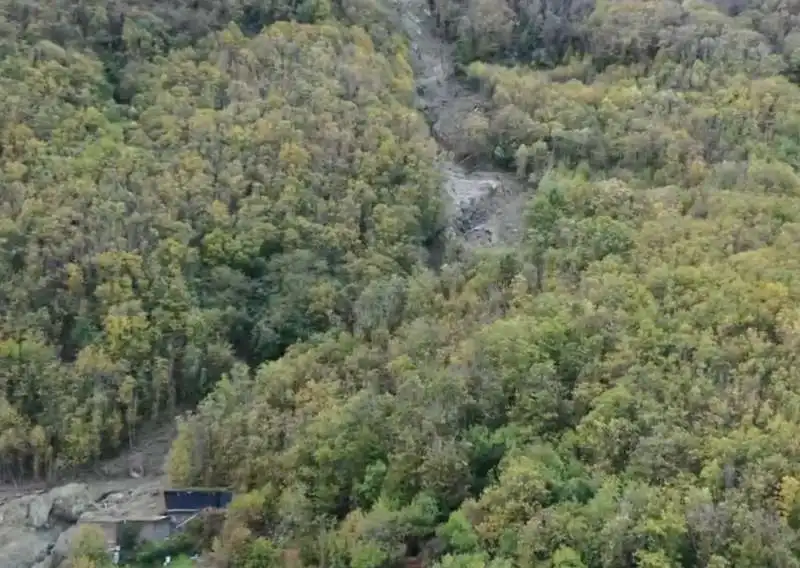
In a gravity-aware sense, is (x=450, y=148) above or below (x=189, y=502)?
above

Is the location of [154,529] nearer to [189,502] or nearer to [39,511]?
[189,502]

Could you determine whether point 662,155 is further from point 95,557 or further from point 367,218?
point 95,557

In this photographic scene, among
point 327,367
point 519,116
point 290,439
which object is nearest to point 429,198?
point 519,116

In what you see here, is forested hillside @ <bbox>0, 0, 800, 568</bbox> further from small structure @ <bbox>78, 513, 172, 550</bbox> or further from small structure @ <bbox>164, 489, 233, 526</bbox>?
small structure @ <bbox>78, 513, 172, 550</bbox>

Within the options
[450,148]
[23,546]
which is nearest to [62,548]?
[23,546]

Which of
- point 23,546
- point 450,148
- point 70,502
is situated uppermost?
point 450,148

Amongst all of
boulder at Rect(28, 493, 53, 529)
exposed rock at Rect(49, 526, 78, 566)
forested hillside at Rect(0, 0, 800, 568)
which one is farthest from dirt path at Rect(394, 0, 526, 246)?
exposed rock at Rect(49, 526, 78, 566)

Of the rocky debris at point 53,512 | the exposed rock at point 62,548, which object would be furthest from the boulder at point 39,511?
the exposed rock at point 62,548

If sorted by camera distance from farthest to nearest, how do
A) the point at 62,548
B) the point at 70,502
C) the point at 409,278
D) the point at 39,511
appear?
the point at 409,278 → the point at 70,502 → the point at 39,511 → the point at 62,548
